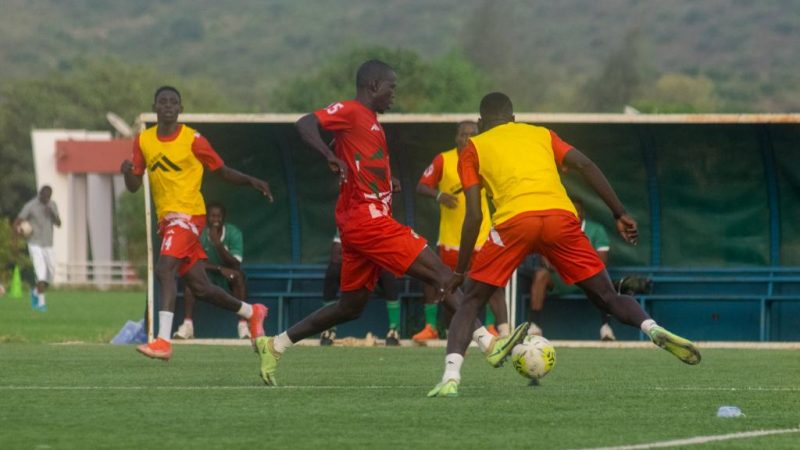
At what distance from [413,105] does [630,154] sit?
84.3 metres

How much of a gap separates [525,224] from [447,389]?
1.08 meters

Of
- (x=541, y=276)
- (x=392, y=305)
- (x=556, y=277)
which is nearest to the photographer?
(x=392, y=305)

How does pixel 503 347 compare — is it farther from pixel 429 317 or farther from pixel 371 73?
pixel 429 317

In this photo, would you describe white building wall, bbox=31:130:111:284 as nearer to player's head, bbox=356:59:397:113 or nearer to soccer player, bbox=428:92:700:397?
player's head, bbox=356:59:397:113

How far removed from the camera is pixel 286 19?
627ft

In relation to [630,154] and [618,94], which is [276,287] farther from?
[618,94]

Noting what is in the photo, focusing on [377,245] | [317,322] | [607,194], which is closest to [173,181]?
[317,322]

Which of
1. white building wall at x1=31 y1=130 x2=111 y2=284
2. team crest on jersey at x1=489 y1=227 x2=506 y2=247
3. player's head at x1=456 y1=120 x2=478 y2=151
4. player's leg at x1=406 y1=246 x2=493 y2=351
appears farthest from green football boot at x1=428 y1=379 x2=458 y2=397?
white building wall at x1=31 y1=130 x2=111 y2=284

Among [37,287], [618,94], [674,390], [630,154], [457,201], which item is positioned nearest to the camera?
[674,390]

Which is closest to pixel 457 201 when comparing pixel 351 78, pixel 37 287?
pixel 37 287

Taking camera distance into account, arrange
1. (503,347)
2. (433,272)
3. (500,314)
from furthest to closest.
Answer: (500,314), (433,272), (503,347)

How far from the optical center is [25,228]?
31.9m

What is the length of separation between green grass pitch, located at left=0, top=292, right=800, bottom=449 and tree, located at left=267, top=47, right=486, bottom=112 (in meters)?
88.4

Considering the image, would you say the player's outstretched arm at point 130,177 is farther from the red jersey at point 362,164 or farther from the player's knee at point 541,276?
the player's knee at point 541,276
